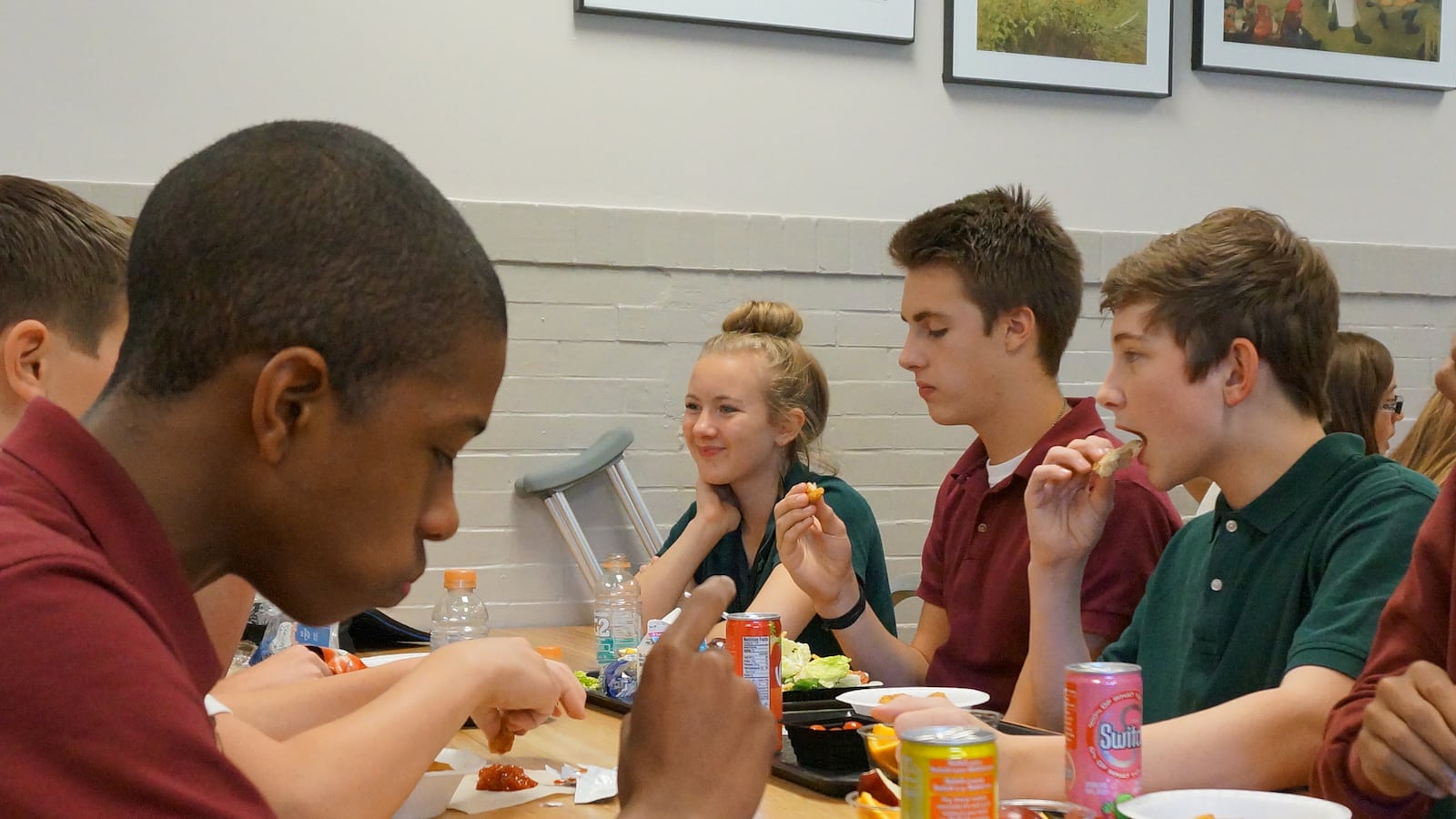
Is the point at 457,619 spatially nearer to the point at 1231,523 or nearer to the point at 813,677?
the point at 813,677

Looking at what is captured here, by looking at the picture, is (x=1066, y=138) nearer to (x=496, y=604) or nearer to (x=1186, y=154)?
(x=1186, y=154)

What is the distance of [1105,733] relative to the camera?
4.44 feet

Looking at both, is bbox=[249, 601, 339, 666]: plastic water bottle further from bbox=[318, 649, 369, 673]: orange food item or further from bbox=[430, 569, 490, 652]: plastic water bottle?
bbox=[430, 569, 490, 652]: plastic water bottle

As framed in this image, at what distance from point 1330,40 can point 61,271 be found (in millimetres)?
4449

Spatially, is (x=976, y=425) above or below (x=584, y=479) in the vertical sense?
above

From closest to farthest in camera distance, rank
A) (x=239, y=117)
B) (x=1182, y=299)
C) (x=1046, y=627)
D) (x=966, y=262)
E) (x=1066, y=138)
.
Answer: (x=1182, y=299)
(x=1046, y=627)
(x=966, y=262)
(x=239, y=117)
(x=1066, y=138)

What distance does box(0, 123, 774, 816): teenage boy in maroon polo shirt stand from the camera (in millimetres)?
764

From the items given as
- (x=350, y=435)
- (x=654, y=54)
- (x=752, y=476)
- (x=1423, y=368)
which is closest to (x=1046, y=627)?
(x=752, y=476)

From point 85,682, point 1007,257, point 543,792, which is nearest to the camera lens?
point 85,682

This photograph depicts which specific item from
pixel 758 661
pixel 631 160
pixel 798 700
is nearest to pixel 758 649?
pixel 758 661

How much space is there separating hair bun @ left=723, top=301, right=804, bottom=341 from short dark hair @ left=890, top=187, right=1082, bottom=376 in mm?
795

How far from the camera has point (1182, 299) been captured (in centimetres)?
199

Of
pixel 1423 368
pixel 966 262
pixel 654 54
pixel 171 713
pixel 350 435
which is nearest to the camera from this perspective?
pixel 171 713

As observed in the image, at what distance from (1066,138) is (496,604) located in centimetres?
244
